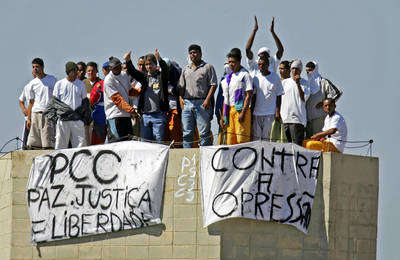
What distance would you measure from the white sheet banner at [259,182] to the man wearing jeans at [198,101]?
1.95ft

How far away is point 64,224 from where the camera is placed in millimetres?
23594

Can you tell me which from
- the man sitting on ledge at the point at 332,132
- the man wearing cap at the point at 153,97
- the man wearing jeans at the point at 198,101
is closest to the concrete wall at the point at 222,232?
the man sitting on ledge at the point at 332,132

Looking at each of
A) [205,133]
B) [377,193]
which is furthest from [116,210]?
[377,193]

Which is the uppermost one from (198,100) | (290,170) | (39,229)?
(198,100)

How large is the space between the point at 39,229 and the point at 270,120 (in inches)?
221

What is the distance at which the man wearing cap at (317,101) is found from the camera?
982 inches

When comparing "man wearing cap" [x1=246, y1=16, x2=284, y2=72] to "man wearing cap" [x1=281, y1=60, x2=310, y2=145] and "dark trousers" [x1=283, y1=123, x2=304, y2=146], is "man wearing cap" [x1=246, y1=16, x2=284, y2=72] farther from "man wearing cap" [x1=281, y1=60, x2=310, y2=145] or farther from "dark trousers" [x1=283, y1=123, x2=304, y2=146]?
"dark trousers" [x1=283, y1=123, x2=304, y2=146]

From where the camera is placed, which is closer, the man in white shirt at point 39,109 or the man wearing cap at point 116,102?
the man wearing cap at point 116,102

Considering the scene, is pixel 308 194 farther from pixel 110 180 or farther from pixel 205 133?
pixel 110 180

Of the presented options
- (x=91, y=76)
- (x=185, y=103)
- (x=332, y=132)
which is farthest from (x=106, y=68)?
(x=332, y=132)

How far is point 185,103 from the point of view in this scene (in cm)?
2358

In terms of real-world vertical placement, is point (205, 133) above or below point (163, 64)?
below

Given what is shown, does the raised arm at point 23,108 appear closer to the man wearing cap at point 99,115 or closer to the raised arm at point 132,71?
the man wearing cap at point 99,115

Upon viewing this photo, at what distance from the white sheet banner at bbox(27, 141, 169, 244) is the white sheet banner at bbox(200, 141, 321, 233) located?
110cm
